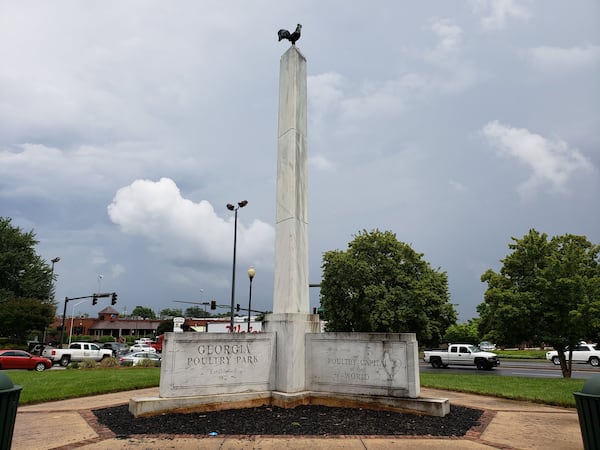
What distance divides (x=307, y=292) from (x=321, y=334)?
106 centimetres

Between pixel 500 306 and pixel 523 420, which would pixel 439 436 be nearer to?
pixel 523 420

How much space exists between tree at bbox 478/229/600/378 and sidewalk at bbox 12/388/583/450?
945cm

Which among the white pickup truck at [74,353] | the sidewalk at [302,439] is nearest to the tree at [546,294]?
the sidewalk at [302,439]

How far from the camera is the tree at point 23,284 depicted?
40594mm

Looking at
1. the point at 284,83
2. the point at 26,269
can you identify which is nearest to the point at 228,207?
the point at 284,83

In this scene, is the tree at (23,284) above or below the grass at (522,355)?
above

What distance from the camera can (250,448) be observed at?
590cm

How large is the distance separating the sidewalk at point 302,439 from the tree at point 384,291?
21876 millimetres

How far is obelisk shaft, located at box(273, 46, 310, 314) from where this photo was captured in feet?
→ 32.8

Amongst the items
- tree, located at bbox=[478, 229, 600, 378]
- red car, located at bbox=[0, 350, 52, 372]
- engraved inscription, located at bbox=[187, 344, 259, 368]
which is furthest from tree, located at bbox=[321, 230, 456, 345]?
engraved inscription, located at bbox=[187, 344, 259, 368]

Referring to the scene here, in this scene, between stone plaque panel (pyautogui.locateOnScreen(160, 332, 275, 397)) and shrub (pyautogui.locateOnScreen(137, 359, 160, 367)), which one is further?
shrub (pyautogui.locateOnScreen(137, 359, 160, 367))

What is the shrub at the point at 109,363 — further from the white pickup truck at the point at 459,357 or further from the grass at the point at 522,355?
the grass at the point at 522,355

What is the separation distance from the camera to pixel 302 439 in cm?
646

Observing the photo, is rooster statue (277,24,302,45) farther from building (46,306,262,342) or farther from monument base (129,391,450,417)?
building (46,306,262,342)
